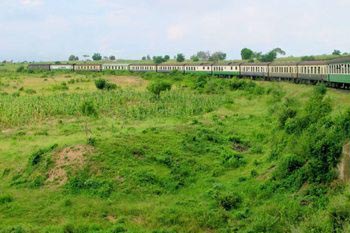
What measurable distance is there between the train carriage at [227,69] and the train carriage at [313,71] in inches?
822

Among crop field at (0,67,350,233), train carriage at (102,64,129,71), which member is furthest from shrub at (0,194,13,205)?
train carriage at (102,64,129,71)

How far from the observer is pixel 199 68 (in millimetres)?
80250

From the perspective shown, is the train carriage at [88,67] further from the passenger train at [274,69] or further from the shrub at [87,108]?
the shrub at [87,108]

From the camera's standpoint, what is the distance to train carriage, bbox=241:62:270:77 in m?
61.4

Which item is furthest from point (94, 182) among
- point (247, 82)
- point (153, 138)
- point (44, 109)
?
point (247, 82)

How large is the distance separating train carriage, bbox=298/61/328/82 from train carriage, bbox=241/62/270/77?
11.6 meters

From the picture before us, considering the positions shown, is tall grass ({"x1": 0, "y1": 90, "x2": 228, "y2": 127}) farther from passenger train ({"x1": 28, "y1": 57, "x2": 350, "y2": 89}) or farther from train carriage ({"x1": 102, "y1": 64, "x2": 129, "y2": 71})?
train carriage ({"x1": 102, "y1": 64, "x2": 129, "y2": 71})

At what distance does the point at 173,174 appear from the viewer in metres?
24.1

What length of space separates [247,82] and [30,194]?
136 feet

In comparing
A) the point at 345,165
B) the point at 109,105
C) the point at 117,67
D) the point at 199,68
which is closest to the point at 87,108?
the point at 109,105

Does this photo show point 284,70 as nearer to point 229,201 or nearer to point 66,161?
point 66,161

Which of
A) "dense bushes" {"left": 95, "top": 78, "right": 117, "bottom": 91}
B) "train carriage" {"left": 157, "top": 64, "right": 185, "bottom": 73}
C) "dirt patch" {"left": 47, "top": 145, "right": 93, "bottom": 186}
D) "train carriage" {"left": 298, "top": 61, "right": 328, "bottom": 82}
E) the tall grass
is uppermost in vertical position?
"train carriage" {"left": 157, "top": 64, "right": 185, "bottom": 73}

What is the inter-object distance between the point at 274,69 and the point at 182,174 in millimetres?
37071

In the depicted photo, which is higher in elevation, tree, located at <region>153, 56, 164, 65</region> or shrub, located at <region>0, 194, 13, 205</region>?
tree, located at <region>153, 56, 164, 65</region>
